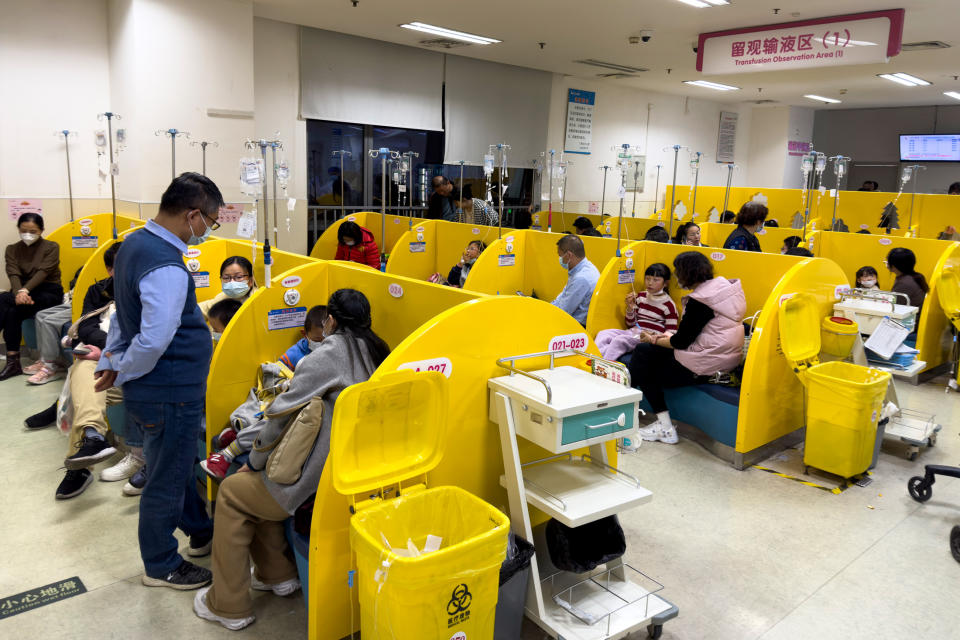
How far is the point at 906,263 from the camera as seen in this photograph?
5250mm

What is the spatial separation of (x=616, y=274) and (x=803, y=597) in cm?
236

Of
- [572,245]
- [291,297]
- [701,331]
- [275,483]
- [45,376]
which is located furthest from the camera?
[45,376]

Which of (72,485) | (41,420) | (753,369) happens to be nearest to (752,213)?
(753,369)

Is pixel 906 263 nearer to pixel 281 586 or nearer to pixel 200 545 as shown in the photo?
pixel 281 586

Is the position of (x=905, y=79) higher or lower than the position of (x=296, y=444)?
higher

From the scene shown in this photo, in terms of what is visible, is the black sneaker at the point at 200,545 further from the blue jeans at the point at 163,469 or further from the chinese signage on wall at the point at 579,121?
the chinese signage on wall at the point at 579,121

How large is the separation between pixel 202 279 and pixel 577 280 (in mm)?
2375

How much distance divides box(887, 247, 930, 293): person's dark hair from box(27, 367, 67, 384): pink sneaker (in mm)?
6399

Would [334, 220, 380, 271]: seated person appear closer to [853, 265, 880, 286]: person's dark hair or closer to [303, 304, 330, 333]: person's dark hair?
[303, 304, 330, 333]: person's dark hair

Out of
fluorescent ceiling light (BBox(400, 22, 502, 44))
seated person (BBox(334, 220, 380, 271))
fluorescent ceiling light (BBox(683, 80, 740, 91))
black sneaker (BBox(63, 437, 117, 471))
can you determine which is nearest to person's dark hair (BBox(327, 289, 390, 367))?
black sneaker (BBox(63, 437, 117, 471))

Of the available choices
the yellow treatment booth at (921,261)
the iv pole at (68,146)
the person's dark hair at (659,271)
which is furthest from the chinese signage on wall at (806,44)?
the iv pole at (68,146)

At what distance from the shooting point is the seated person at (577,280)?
446cm

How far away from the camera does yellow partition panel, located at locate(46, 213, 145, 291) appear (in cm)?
534

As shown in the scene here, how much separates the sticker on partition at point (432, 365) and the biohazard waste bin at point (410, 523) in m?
0.04
